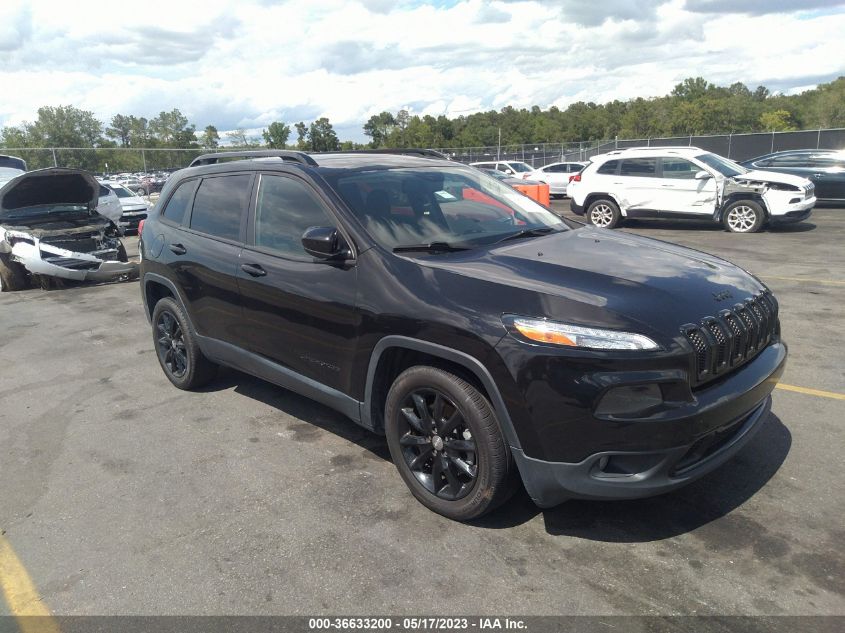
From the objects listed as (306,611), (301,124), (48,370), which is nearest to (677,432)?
(306,611)

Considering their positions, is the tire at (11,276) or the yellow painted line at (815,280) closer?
the yellow painted line at (815,280)

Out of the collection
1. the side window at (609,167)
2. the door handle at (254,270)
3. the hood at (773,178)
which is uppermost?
the side window at (609,167)

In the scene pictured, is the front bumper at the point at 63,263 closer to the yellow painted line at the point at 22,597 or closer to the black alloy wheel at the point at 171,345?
the black alloy wheel at the point at 171,345

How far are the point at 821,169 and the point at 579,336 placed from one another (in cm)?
1785

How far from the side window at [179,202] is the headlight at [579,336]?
133 inches

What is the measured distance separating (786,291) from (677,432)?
254 inches

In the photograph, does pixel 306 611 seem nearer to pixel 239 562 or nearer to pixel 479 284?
pixel 239 562

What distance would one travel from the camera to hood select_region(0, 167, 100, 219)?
32.0 ft

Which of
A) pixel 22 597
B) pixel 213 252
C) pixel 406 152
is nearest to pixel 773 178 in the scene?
pixel 406 152

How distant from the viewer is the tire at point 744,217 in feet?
44.4

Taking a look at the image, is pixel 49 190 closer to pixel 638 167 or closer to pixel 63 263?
pixel 63 263

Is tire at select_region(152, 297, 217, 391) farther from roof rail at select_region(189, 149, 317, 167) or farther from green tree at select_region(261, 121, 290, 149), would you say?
green tree at select_region(261, 121, 290, 149)

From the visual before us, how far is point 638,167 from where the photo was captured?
14.7 metres

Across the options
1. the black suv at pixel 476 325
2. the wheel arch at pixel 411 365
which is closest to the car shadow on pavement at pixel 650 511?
the black suv at pixel 476 325
